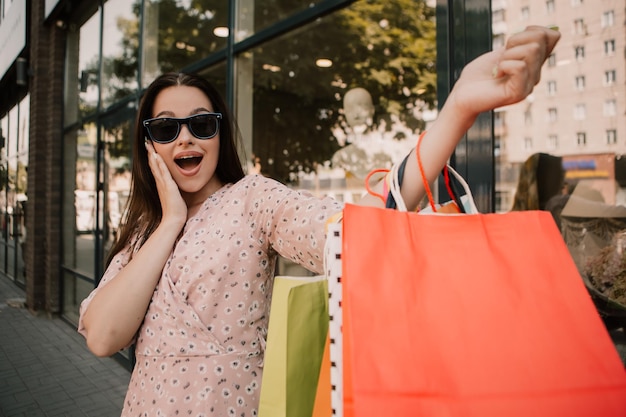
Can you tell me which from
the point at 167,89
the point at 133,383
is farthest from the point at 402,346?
the point at 167,89

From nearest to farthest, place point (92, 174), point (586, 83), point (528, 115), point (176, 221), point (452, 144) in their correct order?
1. point (452, 144)
2. point (176, 221)
3. point (586, 83)
4. point (528, 115)
5. point (92, 174)

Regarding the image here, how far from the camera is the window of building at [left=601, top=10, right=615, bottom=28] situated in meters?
1.87

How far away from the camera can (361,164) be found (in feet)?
20.0

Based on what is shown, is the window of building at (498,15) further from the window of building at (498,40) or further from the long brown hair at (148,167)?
the long brown hair at (148,167)

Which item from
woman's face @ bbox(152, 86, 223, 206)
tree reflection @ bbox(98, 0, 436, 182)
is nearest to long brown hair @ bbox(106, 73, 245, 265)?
woman's face @ bbox(152, 86, 223, 206)

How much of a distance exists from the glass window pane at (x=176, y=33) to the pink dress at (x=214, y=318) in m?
4.29

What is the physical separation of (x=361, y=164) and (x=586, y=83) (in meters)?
4.15

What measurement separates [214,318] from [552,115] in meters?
1.75

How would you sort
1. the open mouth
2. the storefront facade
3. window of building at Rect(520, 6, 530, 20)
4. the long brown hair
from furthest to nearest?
the storefront facade < window of building at Rect(520, 6, 530, 20) < the long brown hair < the open mouth

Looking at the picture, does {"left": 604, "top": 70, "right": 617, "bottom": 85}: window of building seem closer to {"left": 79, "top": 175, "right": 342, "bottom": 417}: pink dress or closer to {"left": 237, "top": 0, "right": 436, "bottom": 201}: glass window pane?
{"left": 79, "top": 175, "right": 342, "bottom": 417}: pink dress

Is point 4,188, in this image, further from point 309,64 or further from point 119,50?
point 309,64

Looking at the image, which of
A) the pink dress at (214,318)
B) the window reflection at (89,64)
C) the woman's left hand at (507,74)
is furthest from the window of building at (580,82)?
the window reflection at (89,64)

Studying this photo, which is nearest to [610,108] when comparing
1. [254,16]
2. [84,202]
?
[254,16]

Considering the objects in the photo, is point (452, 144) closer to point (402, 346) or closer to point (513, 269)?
point (513, 269)
